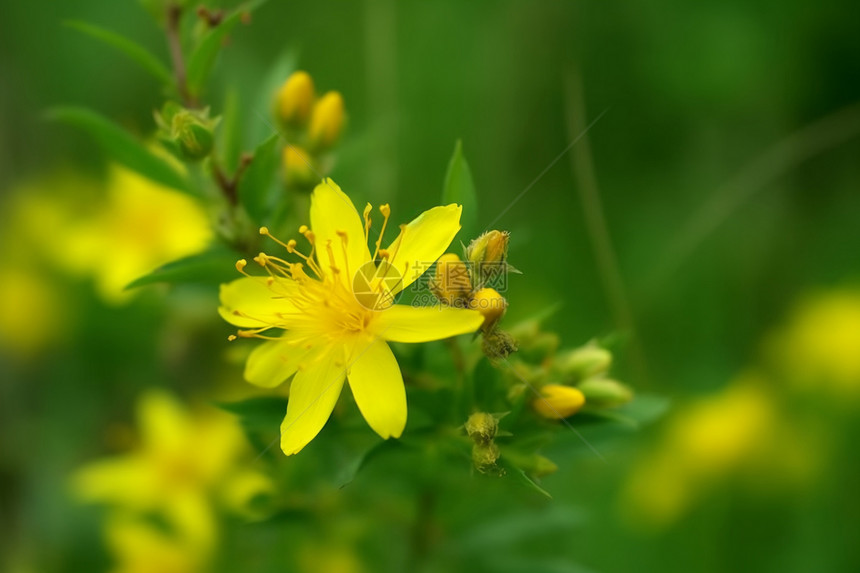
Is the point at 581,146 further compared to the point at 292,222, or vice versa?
the point at 581,146

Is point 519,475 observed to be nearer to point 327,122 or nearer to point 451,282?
point 451,282

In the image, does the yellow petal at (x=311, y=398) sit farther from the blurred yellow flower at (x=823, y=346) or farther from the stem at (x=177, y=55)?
the blurred yellow flower at (x=823, y=346)

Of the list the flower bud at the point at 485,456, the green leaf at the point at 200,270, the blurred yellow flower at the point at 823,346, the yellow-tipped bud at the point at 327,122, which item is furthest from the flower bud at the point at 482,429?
the blurred yellow flower at the point at 823,346

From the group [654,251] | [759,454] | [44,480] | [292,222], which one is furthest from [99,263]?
[759,454]

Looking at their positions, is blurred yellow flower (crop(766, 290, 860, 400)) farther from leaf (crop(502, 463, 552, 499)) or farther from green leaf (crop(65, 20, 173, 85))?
green leaf (crop(65, 20, 173, 85))

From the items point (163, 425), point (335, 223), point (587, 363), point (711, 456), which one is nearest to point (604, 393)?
point (587, 363)

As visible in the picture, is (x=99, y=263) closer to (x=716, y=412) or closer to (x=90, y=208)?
(x=90, y=208)

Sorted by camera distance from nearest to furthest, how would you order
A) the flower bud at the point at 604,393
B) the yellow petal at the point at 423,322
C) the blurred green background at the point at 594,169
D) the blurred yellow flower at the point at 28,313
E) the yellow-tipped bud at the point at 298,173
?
the yellow petal at the point at 423,322 → the flower bud at the point at 604,393 → the yellow-tipped bud at the point at 298,173 → the blurred green background at the point at 594,169 → the blurred yellow flower at the point at 28,313
